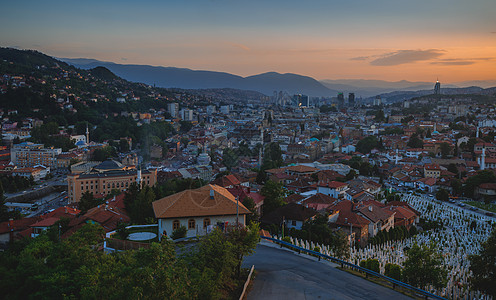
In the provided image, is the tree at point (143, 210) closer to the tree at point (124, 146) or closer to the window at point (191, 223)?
the window at point (191, 223)

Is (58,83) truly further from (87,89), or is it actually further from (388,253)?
(388,253)

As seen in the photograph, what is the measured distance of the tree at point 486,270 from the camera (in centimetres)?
Answer: 687

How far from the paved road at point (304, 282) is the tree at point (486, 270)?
162 centimetres

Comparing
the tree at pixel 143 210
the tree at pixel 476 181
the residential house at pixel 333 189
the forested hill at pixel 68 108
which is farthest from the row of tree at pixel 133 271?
the forested hill at pixel 68 108

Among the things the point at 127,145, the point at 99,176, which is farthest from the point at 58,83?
the point at 99,176

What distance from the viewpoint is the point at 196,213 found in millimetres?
9266

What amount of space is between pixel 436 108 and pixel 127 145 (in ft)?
181

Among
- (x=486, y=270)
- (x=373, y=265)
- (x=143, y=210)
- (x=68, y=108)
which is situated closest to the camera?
(x=486, y=270)

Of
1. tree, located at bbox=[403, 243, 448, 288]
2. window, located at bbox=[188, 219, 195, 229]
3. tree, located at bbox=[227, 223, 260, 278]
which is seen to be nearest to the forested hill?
window, located at bbox=[188, 219, 195, 229]

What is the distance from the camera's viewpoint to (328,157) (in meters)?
39.2

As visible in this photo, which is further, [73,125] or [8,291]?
[73,125]

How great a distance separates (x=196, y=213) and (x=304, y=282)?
3303 millimetres

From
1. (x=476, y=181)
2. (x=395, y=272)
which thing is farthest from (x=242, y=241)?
(x=476, y=181)

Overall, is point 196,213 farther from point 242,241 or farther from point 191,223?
point 242,241
